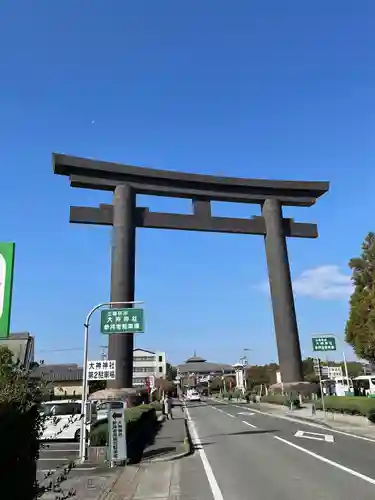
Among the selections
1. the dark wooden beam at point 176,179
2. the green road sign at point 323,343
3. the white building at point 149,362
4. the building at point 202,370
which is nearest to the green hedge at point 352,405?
the green road sign at point 323,343

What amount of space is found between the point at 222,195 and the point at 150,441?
20984mm

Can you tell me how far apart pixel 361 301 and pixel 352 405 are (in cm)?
1083

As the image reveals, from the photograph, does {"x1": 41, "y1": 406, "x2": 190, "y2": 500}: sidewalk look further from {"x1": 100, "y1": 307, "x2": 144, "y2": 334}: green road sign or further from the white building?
the white building

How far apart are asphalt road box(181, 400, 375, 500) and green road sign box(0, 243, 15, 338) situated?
5.08 metres

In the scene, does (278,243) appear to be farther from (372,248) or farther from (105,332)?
(105,332)

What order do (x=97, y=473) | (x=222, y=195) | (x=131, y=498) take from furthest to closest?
1. (x=222, y=195)
2. (x=97, y=473)
3. (x=131, y=498)

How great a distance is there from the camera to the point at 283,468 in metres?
10.9

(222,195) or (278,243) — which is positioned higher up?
(222,195)

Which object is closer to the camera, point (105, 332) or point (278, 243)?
point (105, 332)

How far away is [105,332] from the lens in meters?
16.7

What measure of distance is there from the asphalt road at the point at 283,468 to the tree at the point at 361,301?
14.8m

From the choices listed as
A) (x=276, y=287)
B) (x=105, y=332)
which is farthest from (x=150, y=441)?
(x=276, y=287)

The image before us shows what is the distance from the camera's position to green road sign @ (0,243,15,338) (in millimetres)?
5648

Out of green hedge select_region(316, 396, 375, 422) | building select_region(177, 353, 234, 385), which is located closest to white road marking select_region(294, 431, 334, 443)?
green hedge select_region(316, 396, 375, 422)
